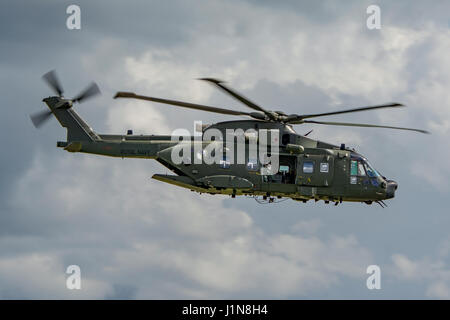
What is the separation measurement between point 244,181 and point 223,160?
1793mm

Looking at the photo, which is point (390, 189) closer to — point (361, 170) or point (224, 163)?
point (361, 170)

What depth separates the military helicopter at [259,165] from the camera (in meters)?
40.7

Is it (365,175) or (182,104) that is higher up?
(182,104)

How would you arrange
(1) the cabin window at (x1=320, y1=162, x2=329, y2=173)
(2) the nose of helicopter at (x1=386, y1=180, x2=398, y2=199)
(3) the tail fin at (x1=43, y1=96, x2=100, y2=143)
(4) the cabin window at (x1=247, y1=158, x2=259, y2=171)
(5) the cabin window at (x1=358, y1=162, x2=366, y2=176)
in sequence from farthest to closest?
(2) the nose of helicopter at (x1=386, y1=180, x2=398, y2=199)
(5) the cabin window at (x1=358, y1=162, x2=366, y2=176)
(3) the tail fin at (x1=43, y1=96, x2=100, y2=143)
(1) the cabin window at (x1=320, y1=162, x2=329, y2=173)
(4) the cabin window at (x1=247, y1=158, x2=259, y2=171)

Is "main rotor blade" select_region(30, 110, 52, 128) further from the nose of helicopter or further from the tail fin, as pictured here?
the nose of helicopter

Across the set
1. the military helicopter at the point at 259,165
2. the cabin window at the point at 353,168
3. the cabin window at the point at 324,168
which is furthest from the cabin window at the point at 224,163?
the cabin window at the point at 353,168

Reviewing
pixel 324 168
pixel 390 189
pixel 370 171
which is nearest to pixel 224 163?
pixel 324 168

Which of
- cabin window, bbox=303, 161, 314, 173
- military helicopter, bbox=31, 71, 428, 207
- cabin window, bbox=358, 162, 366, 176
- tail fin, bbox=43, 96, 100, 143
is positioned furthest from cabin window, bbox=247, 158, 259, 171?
tail fin, bbox=43, 96, 100, 143

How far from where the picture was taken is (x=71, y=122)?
4225 cm

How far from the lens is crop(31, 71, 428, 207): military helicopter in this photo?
4066cm

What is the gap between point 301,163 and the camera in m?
41.3

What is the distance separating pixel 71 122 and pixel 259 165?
39.7 ft

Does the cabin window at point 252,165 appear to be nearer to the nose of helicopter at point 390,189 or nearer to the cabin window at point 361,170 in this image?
the cabin window at point 361,170
